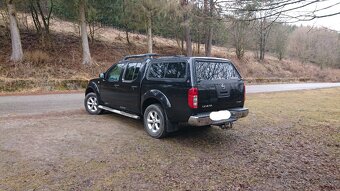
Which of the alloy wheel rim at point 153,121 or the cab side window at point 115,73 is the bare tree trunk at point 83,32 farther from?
the alloy wheel rim at point 153,121

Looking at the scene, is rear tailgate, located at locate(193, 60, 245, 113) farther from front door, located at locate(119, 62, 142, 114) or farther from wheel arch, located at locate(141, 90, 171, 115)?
front door, located at locate(119, 62, 142, 114)

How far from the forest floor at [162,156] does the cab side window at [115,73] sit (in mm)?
1161

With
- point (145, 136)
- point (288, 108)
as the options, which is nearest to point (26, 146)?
point (145, 136)

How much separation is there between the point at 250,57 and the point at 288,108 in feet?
88.6

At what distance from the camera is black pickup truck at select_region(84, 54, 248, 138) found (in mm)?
4738

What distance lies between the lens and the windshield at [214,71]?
4974 mm

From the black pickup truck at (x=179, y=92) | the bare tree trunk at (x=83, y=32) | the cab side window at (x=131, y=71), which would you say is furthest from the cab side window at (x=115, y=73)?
the bare tree trunk at (x=83, y=32)

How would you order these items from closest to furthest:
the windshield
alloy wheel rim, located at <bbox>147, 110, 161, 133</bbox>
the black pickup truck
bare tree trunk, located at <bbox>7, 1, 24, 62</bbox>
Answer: the black pickup truck < the windshield < alloy wheel rim, located at <bbox>147, 110, 161, 133</bbox> < bare tree trunk, located at <bbox>7, 1, 24, 62</bbox>

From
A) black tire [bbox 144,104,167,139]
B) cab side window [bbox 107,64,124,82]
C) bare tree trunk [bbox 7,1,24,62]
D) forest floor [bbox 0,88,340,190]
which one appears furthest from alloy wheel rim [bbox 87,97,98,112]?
bare tree trunk [bbox 7,1,24,62]

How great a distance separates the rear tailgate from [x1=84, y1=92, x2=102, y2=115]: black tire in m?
3.89

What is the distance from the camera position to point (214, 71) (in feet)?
17.1

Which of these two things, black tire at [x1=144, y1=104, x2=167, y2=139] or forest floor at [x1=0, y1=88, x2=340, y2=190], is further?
black tire at [x1=144, y1=104, x2=167, y2=139]

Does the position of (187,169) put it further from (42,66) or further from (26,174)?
(42,66)

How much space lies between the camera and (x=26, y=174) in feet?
12.0
